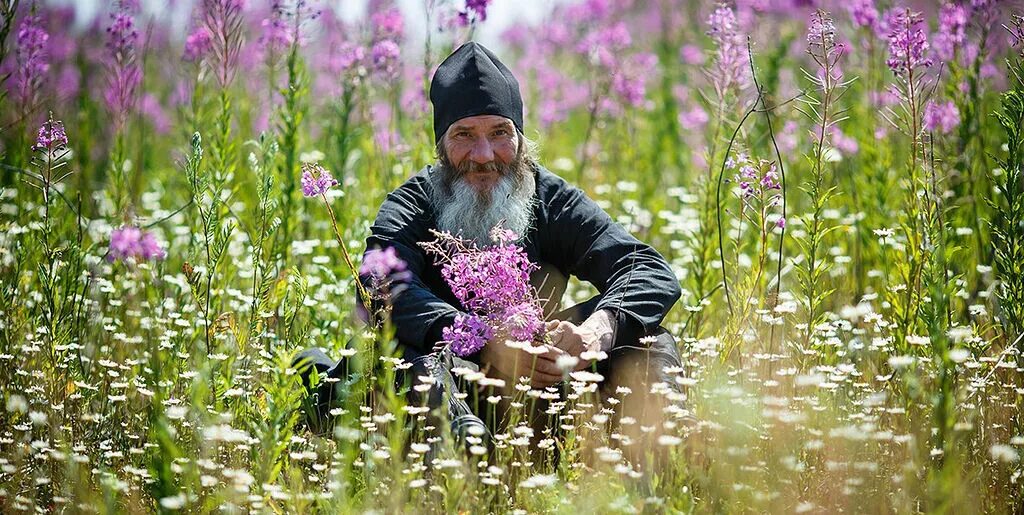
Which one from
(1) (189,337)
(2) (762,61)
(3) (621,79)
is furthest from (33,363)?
(2) (762,61)

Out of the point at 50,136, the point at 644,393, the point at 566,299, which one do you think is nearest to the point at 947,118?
the point at 566,299

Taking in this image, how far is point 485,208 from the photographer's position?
162 inches

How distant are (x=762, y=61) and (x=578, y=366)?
7.79m

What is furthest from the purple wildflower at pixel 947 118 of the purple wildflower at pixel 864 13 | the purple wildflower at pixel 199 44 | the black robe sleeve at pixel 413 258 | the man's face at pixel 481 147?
the purple wildflower at pixel 199 44

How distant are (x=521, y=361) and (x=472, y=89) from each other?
3.90ft

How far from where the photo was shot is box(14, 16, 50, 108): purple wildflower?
4.62 metres

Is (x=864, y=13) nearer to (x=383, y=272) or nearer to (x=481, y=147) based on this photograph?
(x=481, y=147)

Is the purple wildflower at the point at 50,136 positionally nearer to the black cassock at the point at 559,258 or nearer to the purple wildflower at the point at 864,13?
the black cassock at the point at 559,258

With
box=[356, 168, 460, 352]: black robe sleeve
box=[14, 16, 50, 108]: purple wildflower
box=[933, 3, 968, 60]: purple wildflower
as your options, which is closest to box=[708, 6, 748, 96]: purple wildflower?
box=[933, 3, 968, 60]: purple wildflower

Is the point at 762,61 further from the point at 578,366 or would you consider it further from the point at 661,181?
the point at 578,366

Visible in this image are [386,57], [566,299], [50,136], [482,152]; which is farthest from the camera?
[386,57]

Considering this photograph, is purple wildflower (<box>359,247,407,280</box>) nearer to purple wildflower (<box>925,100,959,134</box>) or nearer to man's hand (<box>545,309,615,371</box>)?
man's hand (<box>545,309,615,371</box>)

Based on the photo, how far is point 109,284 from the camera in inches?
183

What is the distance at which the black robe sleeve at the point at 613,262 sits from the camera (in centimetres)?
379
